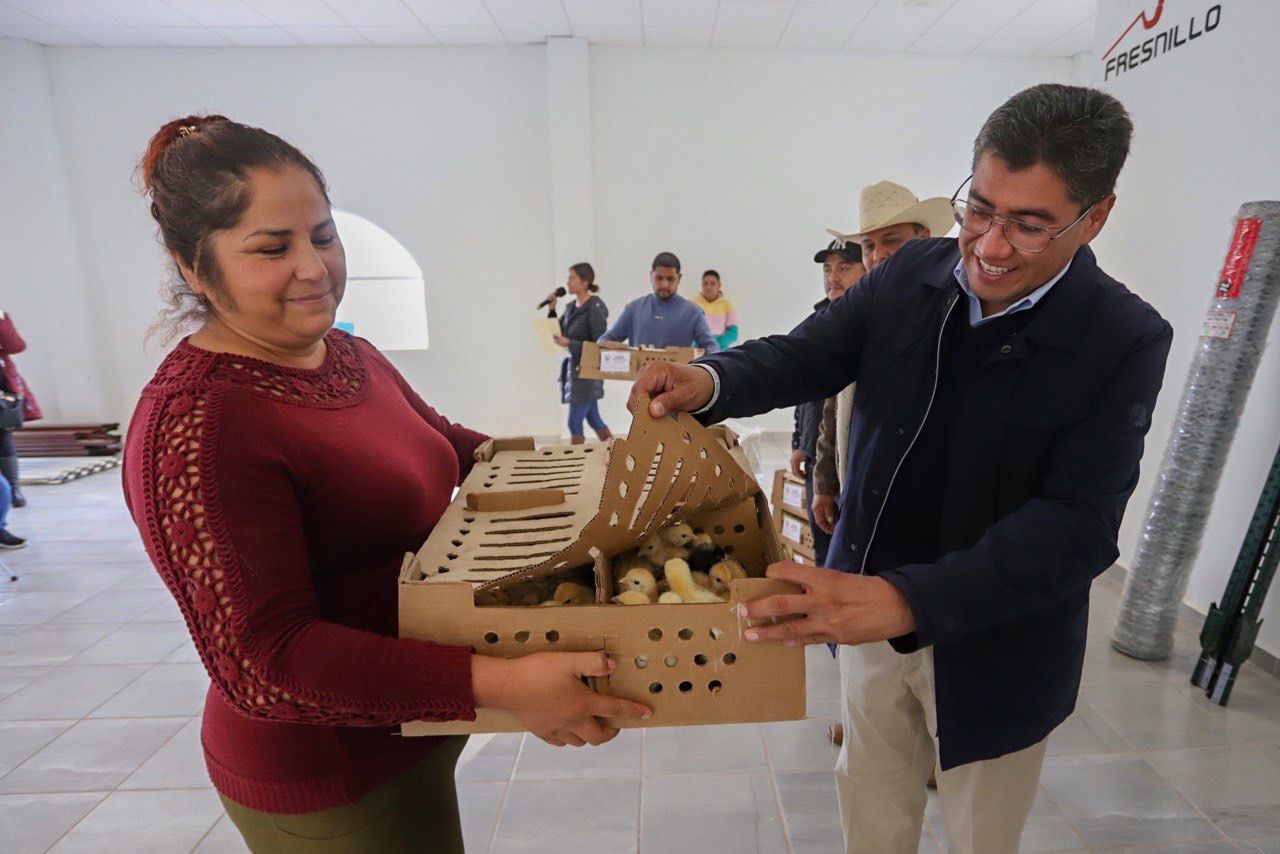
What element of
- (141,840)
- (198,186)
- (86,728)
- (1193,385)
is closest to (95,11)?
(86,728)

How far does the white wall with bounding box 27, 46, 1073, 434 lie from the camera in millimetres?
6539

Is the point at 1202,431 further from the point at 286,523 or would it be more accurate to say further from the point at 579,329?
the point at 579,329

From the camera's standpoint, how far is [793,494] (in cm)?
311

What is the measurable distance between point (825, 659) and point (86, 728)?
3035 mm

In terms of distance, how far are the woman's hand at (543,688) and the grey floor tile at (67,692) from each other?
299cm

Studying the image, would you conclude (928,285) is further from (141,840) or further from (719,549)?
(141,840)

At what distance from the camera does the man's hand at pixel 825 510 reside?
2.50 metres

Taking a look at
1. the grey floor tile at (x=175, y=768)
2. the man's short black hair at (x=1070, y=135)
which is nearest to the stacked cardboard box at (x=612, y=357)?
the grey floor tile at (x=175, y=768)

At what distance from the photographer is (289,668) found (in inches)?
31.1

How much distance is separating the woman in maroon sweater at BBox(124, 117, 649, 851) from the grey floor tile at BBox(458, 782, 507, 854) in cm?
120

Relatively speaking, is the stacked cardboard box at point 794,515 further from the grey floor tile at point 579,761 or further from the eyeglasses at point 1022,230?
the eyeglasses at point 1022,230

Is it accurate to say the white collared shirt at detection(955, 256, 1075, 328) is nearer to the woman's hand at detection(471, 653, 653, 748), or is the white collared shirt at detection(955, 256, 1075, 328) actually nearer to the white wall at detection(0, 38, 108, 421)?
the woman's hand at detection(471, 653, 653, 748)

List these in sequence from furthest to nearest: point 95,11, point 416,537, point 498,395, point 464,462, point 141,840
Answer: point 498,395 → point 95,11 → point 141,840 → point 464,462 → point 416,537

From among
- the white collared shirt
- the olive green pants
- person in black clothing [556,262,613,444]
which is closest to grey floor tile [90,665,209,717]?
the olive green pants
